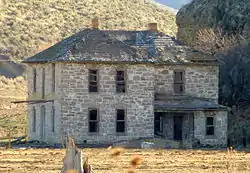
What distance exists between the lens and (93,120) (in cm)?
5391

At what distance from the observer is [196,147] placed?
5338 cm

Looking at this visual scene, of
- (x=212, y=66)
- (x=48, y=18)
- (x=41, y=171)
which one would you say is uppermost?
(x=48, y=18)

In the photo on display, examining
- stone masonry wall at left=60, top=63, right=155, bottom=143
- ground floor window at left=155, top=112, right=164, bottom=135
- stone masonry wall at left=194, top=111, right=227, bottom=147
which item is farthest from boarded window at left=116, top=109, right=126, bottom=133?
stone masonry wall at left=194, top=111, right=227, bottom=147

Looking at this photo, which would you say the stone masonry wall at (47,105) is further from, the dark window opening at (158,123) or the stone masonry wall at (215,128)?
the stone masonry wall at (215,128)

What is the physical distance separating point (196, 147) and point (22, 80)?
142 ft

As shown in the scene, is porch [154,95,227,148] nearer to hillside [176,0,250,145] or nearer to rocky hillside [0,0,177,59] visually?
hillside [176,0,250,145]

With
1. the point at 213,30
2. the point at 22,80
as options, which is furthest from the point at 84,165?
the point at 22,80

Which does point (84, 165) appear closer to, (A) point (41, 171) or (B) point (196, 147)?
(A) point (41, 171)

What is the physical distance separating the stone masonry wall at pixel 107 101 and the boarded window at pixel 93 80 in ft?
0.66

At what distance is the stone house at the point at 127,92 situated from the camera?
53.7 m

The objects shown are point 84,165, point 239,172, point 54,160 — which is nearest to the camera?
point 84,165

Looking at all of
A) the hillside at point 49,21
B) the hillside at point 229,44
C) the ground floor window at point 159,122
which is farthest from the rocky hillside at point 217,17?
the hillside at point 49,21

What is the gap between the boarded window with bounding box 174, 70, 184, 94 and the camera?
182ft

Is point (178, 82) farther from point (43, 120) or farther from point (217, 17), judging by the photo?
point (217, 17)
